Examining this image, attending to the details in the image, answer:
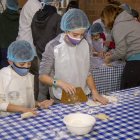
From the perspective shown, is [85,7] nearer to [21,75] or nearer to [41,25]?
[41,25]

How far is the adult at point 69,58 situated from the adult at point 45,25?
0.79 m

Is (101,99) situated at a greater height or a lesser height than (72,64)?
lesser

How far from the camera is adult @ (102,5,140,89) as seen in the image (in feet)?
8.54

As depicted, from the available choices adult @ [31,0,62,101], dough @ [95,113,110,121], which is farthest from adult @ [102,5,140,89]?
dough @ [95,113,110,121]

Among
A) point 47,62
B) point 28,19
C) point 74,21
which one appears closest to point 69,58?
point 47,62

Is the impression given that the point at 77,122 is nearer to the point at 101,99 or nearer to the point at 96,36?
the point at 101,99

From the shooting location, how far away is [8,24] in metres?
3.59

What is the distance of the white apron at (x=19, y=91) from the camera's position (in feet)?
6.33

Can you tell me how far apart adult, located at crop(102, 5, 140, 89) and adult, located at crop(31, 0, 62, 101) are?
68cm

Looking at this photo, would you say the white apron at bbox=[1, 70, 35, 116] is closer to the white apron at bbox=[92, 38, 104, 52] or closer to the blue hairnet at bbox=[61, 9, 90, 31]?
the blue hairnet at bbox=[61, 9, 90, 31]

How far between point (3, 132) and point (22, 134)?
13 centimetres

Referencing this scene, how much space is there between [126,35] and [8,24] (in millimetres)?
1955

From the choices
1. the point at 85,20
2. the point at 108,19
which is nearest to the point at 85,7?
the point at 108,19

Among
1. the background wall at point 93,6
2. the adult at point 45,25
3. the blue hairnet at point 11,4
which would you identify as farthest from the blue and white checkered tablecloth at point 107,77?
the background wall at point 93,6
